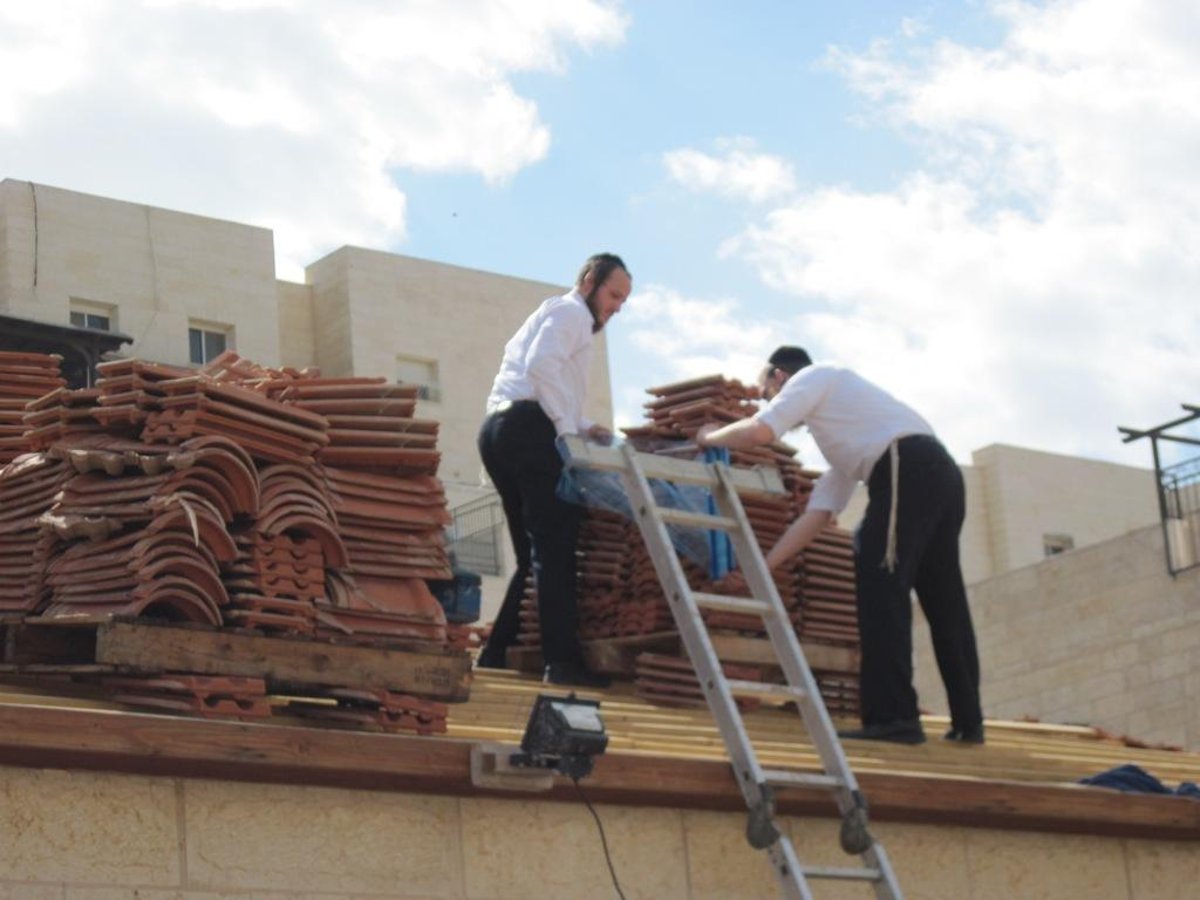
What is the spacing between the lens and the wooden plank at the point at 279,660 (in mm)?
7668

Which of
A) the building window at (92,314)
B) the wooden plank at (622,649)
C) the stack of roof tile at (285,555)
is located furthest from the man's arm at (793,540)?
the building window at (92,314)

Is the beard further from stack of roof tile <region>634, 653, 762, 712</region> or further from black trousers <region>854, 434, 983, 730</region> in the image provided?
stack of roof tile <region>634, 653, 762, 712</region>

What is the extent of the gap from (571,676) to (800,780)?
2.76 metres

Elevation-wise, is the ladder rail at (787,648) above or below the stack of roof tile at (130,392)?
below

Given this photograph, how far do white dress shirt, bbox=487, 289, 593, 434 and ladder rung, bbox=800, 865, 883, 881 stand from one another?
2848 millimetres

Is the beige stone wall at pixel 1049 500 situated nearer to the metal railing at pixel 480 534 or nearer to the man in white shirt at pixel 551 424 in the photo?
the metal railing at pixel 480 534

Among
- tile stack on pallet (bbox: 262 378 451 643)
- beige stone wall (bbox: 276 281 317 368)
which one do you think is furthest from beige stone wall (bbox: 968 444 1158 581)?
tile stack on pallet (bbox: 262 378 451 643)

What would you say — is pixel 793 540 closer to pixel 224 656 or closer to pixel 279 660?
pixel 279 660

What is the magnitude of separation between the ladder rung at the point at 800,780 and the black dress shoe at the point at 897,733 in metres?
2.12

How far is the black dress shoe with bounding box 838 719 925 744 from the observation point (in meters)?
10.4

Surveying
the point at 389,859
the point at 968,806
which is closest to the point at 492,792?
the point at 389,859

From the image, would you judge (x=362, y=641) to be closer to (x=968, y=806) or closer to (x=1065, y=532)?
(x=968, y=806)

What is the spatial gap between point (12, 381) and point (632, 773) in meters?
3.50

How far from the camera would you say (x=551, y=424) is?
34.7ft
